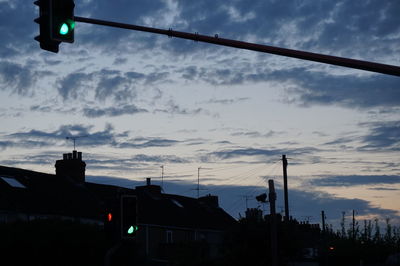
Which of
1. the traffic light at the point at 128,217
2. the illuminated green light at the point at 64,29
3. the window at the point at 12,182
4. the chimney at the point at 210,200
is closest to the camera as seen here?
the illuminated green light at the point at 64,29

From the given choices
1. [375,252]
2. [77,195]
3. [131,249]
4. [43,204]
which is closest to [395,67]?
[131,249]

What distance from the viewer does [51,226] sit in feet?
90.9

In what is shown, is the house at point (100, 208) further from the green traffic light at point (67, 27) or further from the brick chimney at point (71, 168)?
the green traffic light at point (67, 27)

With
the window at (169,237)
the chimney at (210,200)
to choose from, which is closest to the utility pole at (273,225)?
the window at (169,237)

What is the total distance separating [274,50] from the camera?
10422 mm

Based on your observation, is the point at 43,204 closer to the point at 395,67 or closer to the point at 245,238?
the point at 245,238

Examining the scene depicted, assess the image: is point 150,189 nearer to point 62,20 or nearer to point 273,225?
point 273,225

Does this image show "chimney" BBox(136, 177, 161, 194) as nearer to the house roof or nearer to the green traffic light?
the house roof

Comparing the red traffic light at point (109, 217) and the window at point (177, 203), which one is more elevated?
the window at point (177, 203)

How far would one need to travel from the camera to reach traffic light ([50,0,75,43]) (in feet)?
35.5

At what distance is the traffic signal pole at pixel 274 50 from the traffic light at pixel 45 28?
2.16 ft

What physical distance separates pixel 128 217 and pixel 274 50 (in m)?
6.47

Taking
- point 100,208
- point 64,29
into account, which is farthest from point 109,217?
point 100,208

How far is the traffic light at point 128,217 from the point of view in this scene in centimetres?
1495
